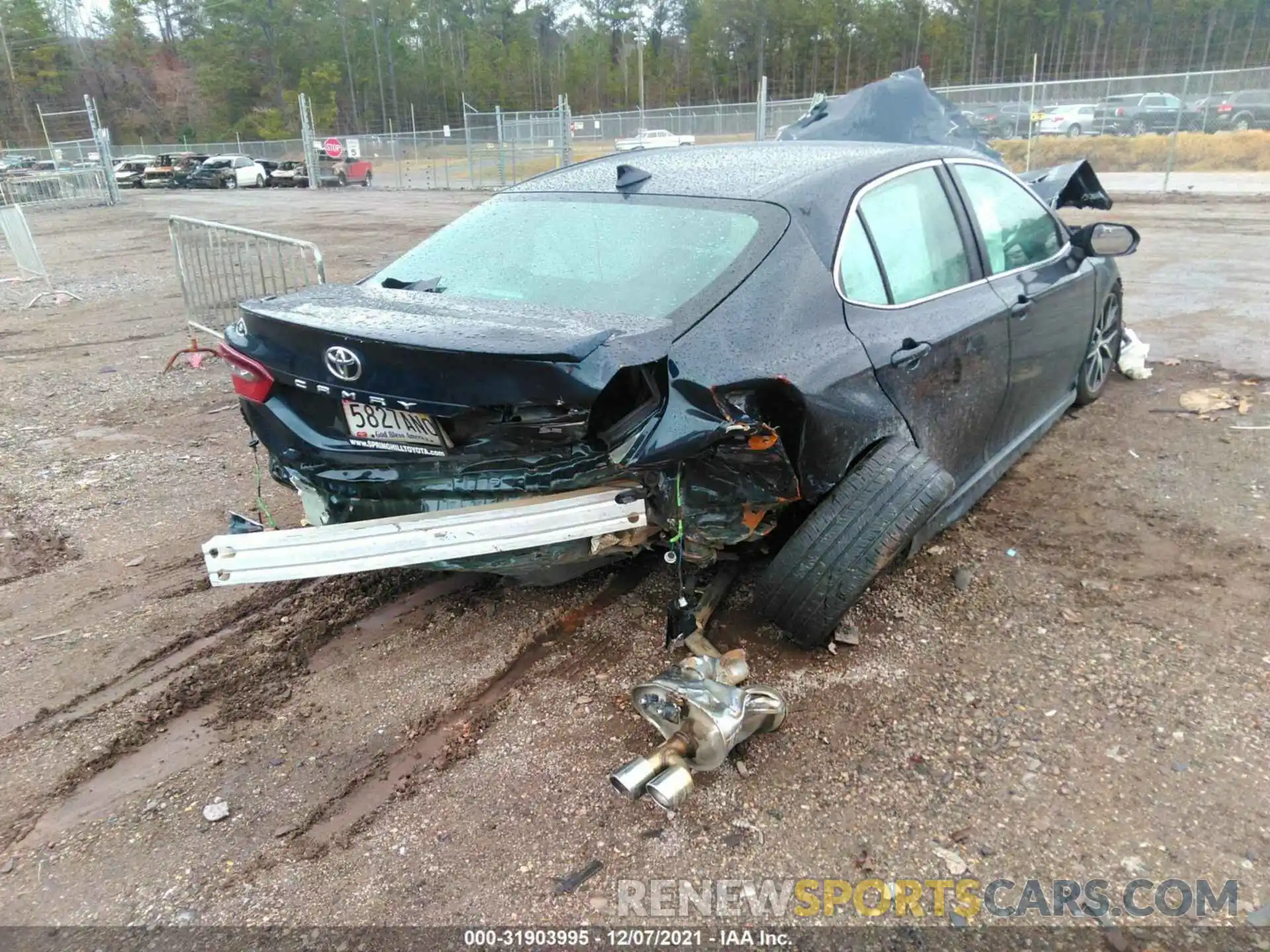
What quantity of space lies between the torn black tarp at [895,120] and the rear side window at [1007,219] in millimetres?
2883

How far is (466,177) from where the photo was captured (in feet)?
101

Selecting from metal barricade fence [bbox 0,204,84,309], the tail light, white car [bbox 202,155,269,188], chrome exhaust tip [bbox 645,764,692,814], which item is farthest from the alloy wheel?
white car [bbox 202,155,269,188]

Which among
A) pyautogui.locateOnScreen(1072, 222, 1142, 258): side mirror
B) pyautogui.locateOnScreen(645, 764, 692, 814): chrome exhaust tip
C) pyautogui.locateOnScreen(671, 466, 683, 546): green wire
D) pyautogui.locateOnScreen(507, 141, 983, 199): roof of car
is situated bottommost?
pyautogui.locateOnScreen(645, 764, 692, 814): chrome exhaust tip

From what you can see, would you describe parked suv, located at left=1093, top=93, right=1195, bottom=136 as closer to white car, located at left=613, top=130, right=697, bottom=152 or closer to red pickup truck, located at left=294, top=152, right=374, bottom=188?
white car, located at left=613, top=130, right=697, bottom=152

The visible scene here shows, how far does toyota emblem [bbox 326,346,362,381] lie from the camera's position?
2.58 m

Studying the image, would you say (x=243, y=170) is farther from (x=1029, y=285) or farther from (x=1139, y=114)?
(x=1029, y=285)

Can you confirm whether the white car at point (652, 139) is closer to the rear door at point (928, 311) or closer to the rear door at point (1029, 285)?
the rear door at point (1029, 285)

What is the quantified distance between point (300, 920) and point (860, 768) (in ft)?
5.04

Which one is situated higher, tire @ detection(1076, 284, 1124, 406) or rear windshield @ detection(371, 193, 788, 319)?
rear windshield @ detection(371, 193, 788, 319)

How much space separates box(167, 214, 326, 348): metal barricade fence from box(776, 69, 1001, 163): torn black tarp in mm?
4197

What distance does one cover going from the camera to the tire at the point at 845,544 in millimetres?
2797

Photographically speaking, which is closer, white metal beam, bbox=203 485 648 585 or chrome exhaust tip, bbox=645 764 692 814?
chrome exhaust tip, bbox=645 764 692 814

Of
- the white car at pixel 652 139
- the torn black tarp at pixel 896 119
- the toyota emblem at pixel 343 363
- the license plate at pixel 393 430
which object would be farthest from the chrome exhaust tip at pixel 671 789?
the white car at pixel 652 139

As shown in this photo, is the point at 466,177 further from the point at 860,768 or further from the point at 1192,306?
the point at 860,768
